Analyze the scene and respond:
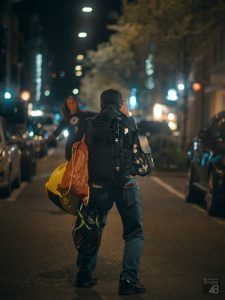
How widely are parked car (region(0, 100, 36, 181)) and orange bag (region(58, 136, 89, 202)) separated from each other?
35.0 ft

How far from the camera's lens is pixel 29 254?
988 centimetres

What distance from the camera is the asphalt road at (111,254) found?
25.7ft

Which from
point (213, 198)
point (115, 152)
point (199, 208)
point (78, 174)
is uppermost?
point (115, 152)

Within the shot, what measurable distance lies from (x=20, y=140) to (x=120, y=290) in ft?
42.2

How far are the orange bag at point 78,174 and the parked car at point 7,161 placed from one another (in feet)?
27.5

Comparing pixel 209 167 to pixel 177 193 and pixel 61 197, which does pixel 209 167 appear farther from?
pixel 61 197

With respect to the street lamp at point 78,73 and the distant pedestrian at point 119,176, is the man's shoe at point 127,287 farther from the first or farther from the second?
the street lamp at point 78,73

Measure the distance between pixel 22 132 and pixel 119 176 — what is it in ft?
46.6

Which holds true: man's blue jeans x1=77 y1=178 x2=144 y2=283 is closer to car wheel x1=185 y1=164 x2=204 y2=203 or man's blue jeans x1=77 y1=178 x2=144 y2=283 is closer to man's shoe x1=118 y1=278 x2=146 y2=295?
man's shoe x1=118 y1=278 x2=146 y2=295

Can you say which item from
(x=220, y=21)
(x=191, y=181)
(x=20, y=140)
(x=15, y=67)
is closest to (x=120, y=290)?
(x=191, y=181)

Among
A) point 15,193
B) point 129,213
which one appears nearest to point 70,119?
point 15,193

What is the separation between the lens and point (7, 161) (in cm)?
1648

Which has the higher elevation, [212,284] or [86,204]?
[86,204]

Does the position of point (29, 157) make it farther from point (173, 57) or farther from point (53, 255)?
point (173, 57)
